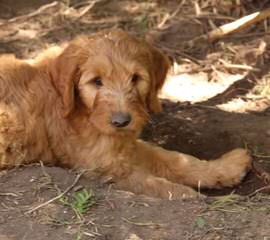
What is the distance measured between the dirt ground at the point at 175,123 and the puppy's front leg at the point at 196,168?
0.10 metres

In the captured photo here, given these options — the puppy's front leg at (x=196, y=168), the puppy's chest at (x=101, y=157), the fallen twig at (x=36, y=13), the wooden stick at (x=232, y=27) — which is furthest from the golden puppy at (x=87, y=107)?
the fallen twig at (x=36, y=13)

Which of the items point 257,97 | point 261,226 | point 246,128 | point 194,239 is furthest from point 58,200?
point 257,97

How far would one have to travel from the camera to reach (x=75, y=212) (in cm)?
432

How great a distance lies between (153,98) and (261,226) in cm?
176

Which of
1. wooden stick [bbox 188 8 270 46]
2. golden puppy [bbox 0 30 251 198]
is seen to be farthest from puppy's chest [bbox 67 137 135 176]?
wooden stick [bbox 188 8 270 46]

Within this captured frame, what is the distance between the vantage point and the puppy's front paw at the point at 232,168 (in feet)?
19.6

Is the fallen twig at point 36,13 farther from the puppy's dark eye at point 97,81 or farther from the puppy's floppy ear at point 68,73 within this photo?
the puppy's dark eye at point 97,81

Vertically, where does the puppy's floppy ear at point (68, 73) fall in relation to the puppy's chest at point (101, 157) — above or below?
above

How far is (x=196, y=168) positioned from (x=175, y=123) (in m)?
0.91

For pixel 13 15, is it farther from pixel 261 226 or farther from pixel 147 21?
pixel 261 226

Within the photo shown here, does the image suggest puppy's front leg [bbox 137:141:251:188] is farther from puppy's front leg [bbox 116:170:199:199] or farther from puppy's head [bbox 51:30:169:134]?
puppy's head [bbox 51:30:169:134]

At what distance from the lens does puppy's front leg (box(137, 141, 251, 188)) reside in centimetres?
598

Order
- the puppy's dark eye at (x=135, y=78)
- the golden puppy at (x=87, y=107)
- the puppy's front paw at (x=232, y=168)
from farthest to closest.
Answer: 1. the puppy's front paw at (x=232, y=168)
2. the puppy's dark eye at (x=135, y=78)
3. the golden puppy at (x=87, y=107)

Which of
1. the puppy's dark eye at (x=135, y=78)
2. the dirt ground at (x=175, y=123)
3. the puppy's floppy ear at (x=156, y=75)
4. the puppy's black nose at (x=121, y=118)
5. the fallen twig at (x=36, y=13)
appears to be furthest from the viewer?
the fallen twig at (x=36, y=13)
